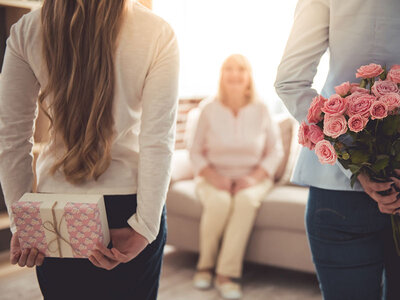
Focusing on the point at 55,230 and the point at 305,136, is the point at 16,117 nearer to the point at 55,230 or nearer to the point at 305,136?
the point at 55,230

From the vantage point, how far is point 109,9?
3.20ft

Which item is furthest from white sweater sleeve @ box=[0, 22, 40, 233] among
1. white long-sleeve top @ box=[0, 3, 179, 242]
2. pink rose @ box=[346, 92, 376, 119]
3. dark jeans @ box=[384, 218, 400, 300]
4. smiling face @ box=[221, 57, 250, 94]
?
smiling face @ box=[221, 57, 250, 94]

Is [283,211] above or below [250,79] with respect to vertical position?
below

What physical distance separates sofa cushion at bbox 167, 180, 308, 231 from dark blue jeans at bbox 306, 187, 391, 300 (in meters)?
1.47

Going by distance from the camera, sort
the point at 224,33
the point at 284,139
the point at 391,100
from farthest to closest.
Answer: the point at 224,33
the point at 284,139
the point at 391,100

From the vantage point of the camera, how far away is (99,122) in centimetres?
101

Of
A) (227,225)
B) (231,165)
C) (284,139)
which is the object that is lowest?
(227,225)

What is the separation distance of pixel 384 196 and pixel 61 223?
2.30 ft

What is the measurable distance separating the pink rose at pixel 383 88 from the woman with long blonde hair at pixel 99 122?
43 centimetres

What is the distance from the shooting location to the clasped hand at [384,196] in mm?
1003

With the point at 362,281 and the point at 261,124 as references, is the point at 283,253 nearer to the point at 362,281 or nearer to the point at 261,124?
the point at 261,124

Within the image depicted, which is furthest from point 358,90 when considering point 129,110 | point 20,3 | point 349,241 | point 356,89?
point 20,3

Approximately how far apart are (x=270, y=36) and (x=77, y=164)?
3.42 m

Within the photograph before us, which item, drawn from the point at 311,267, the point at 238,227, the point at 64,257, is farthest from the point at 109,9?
the point at 311,267
